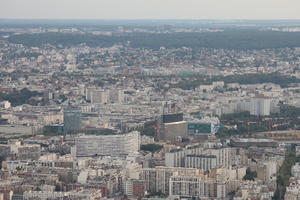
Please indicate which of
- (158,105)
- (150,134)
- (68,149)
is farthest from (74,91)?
(68,149)

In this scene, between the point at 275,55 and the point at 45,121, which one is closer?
the point at 45,121

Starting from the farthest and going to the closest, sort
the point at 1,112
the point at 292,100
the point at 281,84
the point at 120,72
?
1. the point at 120,72
2. the point at 281,84
3. the point at 292,100
4. the point at 1,112

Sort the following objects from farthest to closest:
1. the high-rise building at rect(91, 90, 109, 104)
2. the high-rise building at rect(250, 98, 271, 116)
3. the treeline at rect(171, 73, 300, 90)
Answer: the treeline at rect(171, 73, 300, 90) → the high-rise building at rect(91, 90, 109, 104) → the high-rise building at rect(250, 98, 271, 116)

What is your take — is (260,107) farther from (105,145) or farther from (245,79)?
(245,79)

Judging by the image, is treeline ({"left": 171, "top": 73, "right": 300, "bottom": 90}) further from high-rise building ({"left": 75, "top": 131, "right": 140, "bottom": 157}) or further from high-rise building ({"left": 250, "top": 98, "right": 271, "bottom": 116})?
high-rise building ({"left": 75, "top": 131, "right": 140, "bottom": 157})

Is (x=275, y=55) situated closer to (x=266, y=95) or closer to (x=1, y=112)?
(x=266, y=95)

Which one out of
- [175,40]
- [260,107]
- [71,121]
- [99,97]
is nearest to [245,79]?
[99,97]

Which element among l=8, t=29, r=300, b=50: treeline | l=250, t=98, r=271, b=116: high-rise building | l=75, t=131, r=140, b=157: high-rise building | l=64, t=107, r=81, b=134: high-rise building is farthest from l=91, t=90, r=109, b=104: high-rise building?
l=8, t=29, r=300, b=50: treeline

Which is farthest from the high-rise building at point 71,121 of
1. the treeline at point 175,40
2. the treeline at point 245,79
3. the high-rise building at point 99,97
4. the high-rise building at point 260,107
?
the treeline at point 175,40
